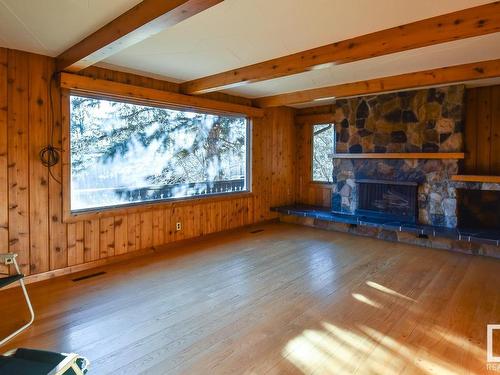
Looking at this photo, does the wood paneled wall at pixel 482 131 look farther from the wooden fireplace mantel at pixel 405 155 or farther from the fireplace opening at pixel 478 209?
the wooden fireplace mantel at pixel 405 155

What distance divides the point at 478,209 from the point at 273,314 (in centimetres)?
428

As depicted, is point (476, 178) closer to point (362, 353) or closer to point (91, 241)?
point (362, 353)

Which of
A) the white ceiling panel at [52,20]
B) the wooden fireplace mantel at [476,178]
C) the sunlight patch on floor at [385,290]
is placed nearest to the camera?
the white ceiling panel at [52,20]

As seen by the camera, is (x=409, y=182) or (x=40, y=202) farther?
(x=409, y=182)

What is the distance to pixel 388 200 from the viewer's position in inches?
216

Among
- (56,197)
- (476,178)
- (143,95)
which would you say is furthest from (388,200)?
(56,197)

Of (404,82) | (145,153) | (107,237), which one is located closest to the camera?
(107,237)

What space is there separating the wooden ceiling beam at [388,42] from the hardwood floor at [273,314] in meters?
2.33

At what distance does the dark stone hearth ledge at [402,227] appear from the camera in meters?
4.32

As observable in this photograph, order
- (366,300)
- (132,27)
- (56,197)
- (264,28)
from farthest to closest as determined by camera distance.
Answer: (56,197), (366,300), (264,28), (132,27)

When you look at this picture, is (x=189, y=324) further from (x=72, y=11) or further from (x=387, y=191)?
(x=387, y=191)

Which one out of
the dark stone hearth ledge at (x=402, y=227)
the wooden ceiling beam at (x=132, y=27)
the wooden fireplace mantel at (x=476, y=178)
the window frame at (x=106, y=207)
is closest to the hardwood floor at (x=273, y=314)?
the dark stone hearth ledge at (x=402, y=227)

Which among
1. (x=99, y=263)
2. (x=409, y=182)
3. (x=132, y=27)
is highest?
(x=132, y=27)

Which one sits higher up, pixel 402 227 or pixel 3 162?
pixel 3 162
